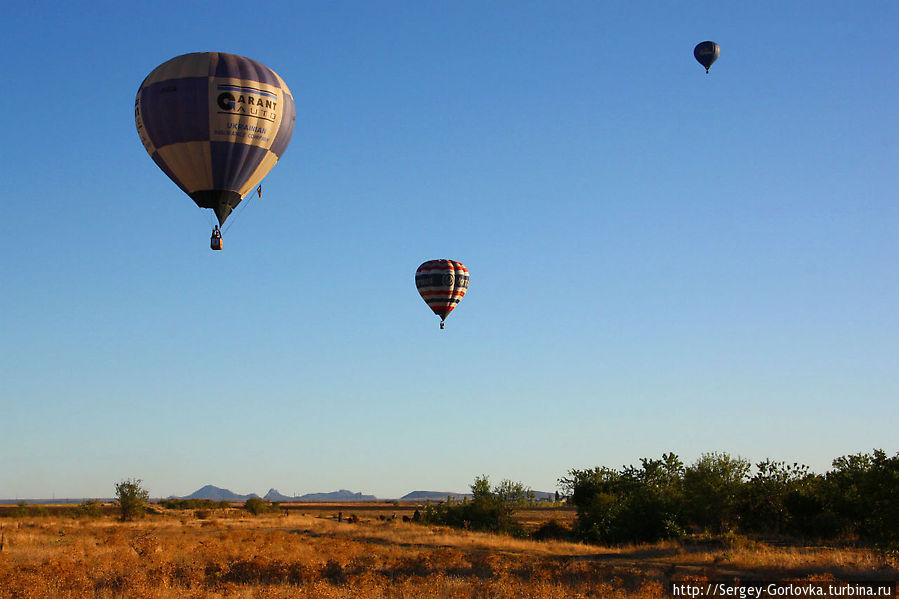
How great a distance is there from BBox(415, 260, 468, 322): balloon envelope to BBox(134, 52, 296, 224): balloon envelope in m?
28.9

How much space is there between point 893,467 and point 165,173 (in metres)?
33.0

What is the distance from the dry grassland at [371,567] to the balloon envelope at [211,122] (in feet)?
51.5

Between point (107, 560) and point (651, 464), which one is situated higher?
point (651, 464)

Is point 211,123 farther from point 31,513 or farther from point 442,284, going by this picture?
point 31,513

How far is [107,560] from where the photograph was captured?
3108 centimetres

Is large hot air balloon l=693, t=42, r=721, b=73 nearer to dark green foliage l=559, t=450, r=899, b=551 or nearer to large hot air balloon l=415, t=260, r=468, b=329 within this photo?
large hot air balloon l=415, t=260, r=468, b=329

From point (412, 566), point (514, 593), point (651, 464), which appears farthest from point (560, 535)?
point (514, 593)

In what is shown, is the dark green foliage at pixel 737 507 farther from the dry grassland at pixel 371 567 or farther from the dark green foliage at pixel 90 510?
the dark green foliage at pixel 90 510

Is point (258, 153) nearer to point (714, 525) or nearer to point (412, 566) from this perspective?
point (412, 566)

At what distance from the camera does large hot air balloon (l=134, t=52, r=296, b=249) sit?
3997 centimetres

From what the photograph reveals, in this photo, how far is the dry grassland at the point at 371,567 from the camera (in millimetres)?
23484

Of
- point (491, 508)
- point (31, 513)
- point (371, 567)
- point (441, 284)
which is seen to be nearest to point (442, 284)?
point (441, 284)

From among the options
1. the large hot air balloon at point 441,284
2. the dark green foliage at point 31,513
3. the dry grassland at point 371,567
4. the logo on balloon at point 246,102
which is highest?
the logo on balloon at point 246,102

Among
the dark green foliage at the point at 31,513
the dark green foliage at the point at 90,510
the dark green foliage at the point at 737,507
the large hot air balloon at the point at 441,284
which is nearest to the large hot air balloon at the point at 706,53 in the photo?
the large hot air balloon at the point at 441,284
